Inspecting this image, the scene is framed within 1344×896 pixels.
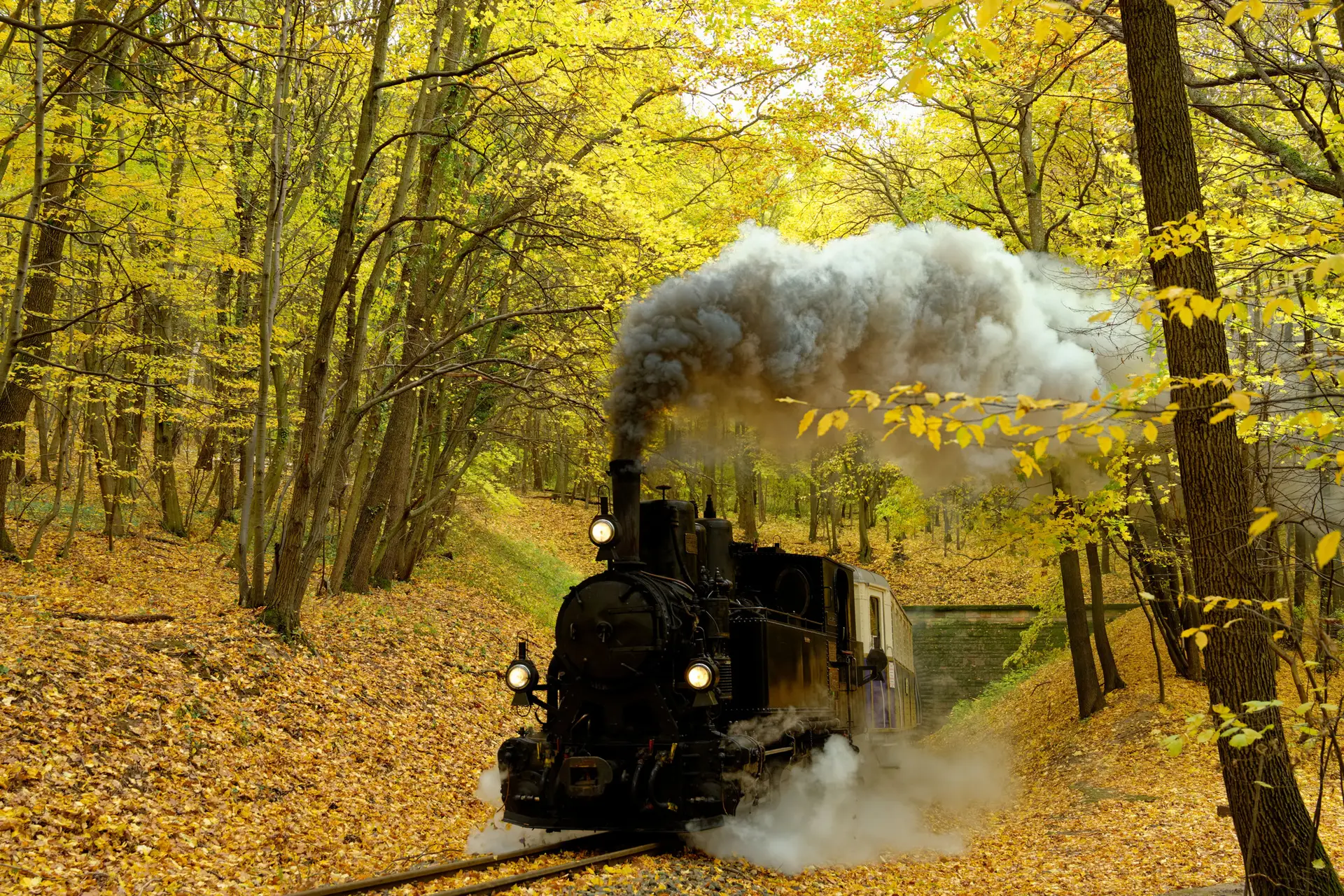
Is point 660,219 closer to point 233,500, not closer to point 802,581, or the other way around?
point 802,581

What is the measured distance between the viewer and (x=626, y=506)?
7.89 metres

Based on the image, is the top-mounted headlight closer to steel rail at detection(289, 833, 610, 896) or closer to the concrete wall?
steel rail at detection(289, 833, 610, 896)

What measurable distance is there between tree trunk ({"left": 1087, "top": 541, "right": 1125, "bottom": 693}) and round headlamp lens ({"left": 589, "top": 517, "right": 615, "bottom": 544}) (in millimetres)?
10851

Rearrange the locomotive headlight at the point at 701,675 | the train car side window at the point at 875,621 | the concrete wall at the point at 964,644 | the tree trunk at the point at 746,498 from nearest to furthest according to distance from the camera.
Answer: the locomotive headlight at the point at 701,675
the train car side window at the point at 875,621
the concrete wall at the point at 964,644
the tree trunk at the point at 746,498

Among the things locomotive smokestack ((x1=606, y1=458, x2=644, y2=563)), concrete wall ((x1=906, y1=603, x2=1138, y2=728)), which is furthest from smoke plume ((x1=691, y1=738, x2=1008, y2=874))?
concrete wall ((x1=906, y1=603, x2=1138, y2=728))

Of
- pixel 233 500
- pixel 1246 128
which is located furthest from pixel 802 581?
pixel 233 500

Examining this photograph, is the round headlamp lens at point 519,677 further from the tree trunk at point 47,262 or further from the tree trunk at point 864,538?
the tree trunk at point 864,538

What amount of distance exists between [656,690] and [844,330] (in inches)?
172

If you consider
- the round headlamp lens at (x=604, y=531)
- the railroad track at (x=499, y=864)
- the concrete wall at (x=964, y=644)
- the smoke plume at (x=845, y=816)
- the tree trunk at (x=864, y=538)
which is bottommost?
the smoke plume at (x=845, y=816)


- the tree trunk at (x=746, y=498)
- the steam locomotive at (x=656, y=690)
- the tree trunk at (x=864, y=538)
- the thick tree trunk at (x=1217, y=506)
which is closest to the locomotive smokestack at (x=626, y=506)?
the steam locomotive at (x=656, y=690)

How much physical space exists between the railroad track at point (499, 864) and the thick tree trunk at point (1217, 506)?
408cm

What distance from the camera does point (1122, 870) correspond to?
827cm

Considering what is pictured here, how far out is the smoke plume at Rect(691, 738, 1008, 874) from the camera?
7914 mm

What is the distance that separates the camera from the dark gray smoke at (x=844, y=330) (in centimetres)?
883
